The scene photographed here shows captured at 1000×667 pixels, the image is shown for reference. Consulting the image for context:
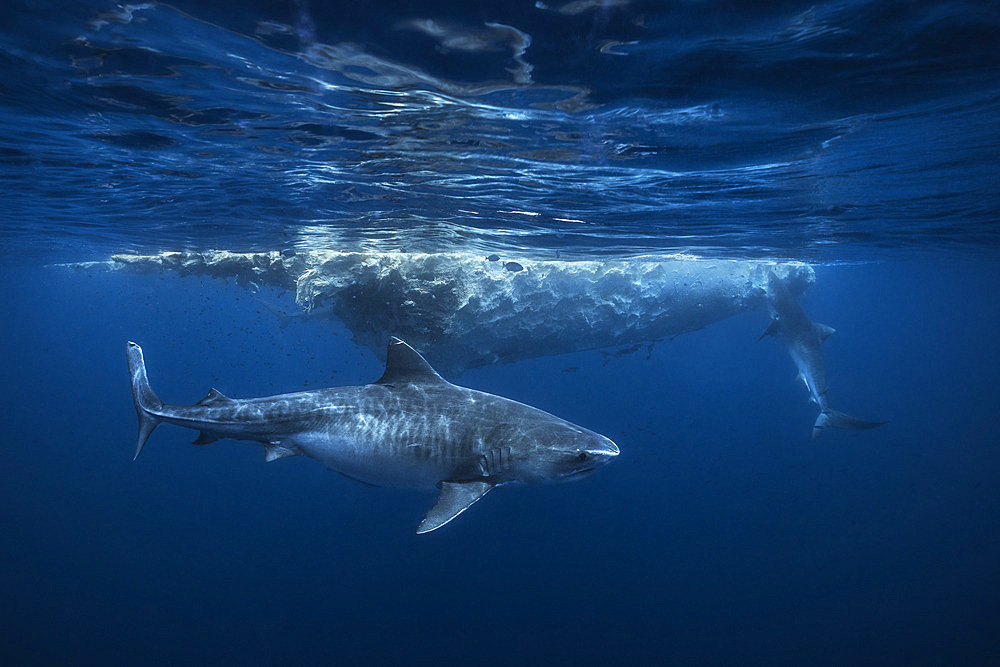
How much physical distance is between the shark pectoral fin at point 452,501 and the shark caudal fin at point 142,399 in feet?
15.7

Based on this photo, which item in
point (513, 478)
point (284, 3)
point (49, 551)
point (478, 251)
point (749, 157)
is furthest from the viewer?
point (49, 551)

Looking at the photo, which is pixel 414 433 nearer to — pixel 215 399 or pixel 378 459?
pixel 378 459

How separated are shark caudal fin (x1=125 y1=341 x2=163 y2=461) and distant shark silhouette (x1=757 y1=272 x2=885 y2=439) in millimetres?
18610

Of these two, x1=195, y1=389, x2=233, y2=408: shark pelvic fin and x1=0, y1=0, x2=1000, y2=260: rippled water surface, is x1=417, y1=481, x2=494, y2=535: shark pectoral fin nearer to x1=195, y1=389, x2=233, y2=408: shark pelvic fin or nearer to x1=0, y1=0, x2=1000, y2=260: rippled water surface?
x1=195, y1=389, x2=233, y2=408: shark pelvic fin

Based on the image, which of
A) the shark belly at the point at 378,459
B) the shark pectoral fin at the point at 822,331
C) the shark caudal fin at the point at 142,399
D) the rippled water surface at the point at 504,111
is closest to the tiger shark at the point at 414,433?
the shark belly at the point at 378,459

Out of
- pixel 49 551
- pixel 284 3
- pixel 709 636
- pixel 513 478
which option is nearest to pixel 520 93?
pixel 284 3

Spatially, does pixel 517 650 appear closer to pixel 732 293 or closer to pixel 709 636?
pixel 709 636

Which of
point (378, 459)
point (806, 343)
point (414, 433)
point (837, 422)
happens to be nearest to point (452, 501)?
point (414, 433)

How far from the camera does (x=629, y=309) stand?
2003cm

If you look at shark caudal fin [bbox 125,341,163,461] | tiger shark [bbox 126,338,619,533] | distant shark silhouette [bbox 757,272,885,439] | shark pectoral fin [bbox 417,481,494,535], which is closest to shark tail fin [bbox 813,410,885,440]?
distant shark silhouette [bbox 757,272,885,439]

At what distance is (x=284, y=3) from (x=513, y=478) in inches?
244

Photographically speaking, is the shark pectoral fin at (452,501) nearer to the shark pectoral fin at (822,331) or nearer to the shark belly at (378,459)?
the shark belly at (378,459)

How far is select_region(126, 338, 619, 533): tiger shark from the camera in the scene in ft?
20.4

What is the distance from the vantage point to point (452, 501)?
19.5ft
